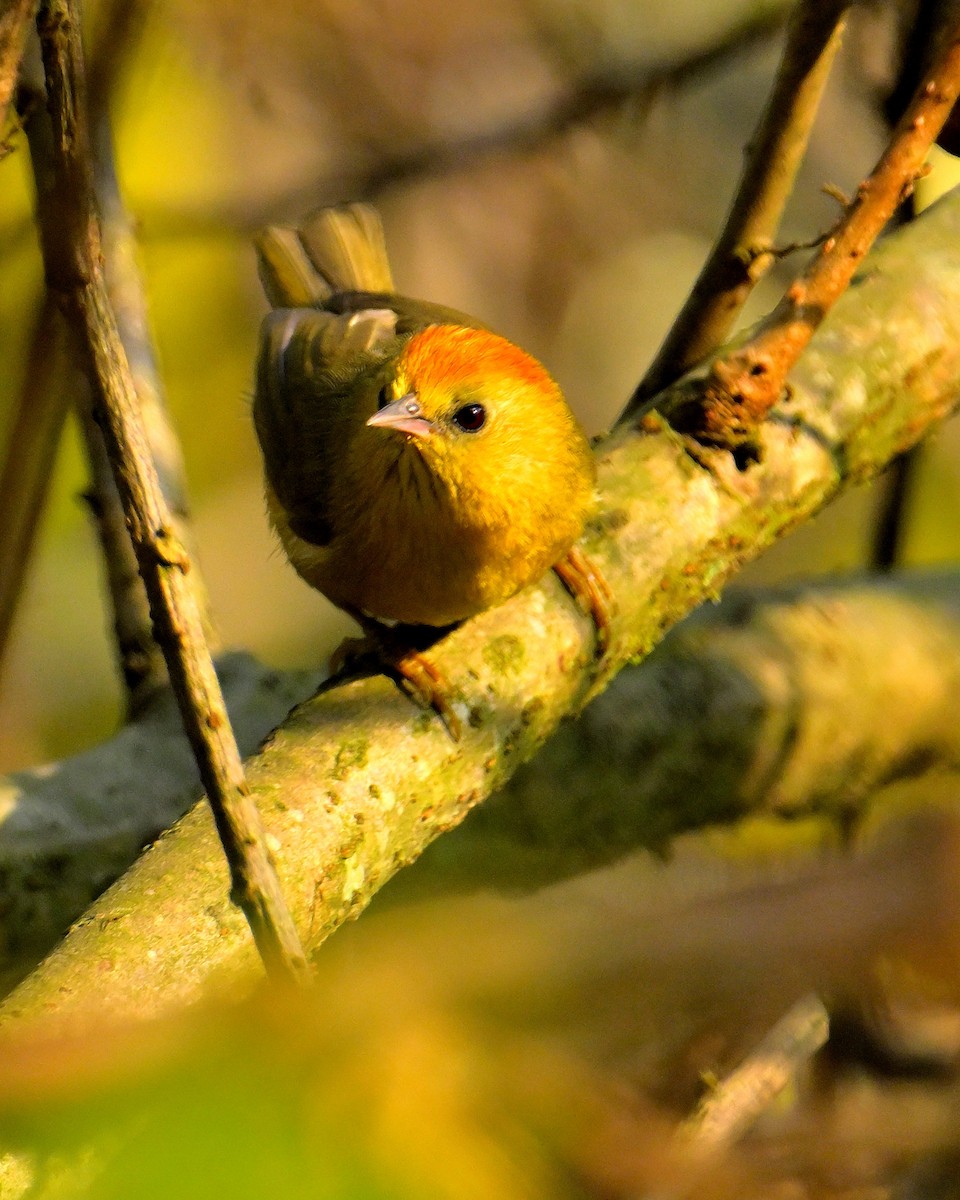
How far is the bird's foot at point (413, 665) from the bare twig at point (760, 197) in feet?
2.51

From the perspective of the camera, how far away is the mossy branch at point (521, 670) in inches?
68.6

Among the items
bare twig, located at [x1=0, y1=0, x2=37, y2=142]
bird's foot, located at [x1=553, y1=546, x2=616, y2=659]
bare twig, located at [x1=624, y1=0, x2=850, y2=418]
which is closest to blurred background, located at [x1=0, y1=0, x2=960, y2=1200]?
bird's foot, located at [x1=553, y1=546, x2=616, y2=659]

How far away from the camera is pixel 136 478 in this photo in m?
1.15

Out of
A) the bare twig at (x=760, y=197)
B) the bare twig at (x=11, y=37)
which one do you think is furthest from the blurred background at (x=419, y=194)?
the bare twig at (x=11, y=37)

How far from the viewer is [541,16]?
5500 millimetres

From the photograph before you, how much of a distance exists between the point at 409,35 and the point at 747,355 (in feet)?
11.8

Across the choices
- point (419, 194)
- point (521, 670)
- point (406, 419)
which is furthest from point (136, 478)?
point (419, 194)

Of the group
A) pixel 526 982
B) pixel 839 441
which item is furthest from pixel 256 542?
pixel 526 982

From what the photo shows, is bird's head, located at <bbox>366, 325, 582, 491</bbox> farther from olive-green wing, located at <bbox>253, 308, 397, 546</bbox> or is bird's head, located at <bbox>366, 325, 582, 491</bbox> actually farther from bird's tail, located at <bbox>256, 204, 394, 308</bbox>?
bird's tail, located at <bbox>256, 204, 394, 308</bbox>

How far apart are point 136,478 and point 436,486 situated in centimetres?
158

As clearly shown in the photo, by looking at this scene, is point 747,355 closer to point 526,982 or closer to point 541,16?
point 526,982

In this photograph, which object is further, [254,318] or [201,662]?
[254,318]

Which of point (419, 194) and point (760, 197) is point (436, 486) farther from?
point (419, 194)

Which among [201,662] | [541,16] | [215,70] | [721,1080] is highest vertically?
[541,16]
